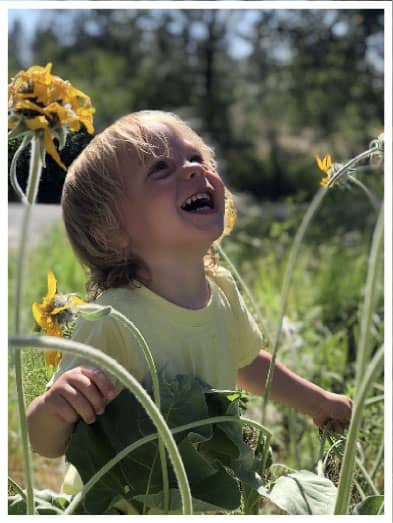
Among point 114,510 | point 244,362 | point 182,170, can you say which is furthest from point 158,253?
point 114,510

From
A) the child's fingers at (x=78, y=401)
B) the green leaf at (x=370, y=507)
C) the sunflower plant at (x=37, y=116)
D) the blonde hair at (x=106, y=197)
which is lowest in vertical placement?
the green leaf at (x=370, y=507)

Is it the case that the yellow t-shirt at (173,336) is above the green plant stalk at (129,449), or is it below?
above

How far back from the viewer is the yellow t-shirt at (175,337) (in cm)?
98

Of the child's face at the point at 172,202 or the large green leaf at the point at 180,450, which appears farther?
the child's face at the point at 172,202

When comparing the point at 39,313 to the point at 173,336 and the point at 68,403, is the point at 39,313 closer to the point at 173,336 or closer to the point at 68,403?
the point at 68,403

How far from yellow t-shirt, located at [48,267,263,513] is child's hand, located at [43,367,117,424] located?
0.05 m

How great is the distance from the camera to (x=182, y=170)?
3.54 feet

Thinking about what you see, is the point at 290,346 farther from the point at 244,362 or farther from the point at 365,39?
the point at 365,39

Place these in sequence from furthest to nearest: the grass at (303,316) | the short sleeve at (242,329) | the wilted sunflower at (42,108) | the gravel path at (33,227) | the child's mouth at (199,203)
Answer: the gravel path at (33,227)
the grass at (303,316)
the short sleeve at (242,329)
the child's mouth at (199,203)
the wilted sunflower at (42,108)

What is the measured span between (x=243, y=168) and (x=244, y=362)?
4.95 meters

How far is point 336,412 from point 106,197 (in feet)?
1.34

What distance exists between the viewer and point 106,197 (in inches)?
43.5

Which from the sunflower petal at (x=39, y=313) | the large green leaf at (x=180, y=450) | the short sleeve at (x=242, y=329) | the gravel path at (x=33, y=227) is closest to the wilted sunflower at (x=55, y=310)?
the sunflower petal at (x=39, y=313)

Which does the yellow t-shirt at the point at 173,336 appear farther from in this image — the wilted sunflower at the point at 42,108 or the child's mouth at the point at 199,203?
the wilted sunflower at the point at 42,108
